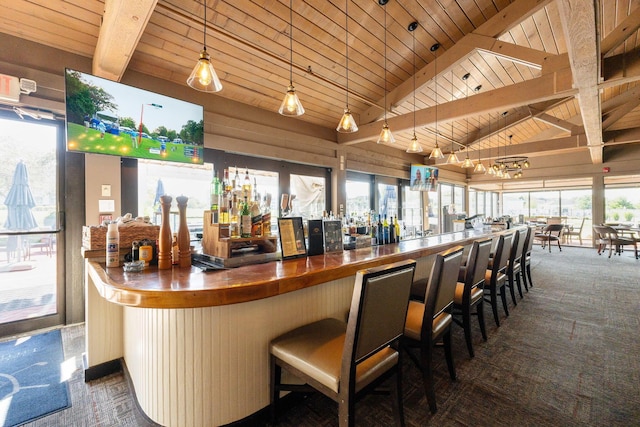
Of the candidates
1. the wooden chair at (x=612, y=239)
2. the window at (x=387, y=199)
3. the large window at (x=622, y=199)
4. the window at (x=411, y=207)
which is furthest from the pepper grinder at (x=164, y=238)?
the large window at (x=622, y=199)

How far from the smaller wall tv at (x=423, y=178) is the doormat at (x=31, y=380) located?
292 inches

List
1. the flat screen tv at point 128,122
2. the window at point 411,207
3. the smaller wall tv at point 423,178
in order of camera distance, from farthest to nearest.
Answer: the window at point 411,207, the smaller wall tv at point 423,178, the flat screen tv at point 128,122

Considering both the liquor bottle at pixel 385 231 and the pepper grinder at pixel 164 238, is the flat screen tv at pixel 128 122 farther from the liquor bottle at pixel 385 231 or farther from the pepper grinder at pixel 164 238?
the liquor bottle at pixel 385 231

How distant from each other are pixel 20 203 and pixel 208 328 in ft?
9.97

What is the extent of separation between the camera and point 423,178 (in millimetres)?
7824

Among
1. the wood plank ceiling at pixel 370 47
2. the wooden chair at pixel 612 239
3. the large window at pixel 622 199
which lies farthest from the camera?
the large window at pixel 622 199

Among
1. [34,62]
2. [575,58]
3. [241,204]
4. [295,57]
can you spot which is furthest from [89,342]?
A: [575,58]

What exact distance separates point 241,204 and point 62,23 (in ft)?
8.61

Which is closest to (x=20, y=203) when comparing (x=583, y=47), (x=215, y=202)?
(x=215, y=202)

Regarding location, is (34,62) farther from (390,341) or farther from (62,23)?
(390,341)

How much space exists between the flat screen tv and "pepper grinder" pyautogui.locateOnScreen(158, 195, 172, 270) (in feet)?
6.14

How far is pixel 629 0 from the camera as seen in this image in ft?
11.3

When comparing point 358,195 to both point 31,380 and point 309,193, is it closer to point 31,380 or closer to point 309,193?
point 309,193

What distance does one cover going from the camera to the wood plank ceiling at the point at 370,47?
8.19 feet
